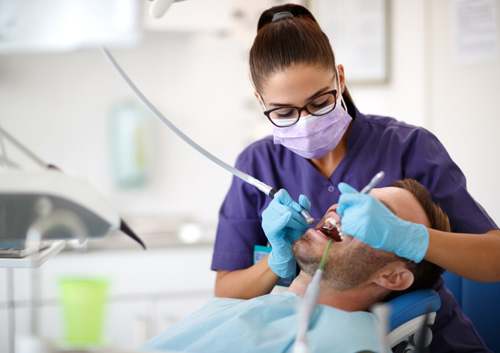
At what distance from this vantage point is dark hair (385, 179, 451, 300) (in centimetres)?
139

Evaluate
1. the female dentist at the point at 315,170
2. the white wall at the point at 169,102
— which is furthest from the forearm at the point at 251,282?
the white wall at the point at 169,102

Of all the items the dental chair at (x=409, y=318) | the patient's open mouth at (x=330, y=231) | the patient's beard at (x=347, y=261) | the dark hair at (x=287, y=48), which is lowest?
the dental chair at (x=409, y=318)

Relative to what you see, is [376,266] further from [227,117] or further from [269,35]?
[227,117]

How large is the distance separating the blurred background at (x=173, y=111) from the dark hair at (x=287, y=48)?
1.43 m

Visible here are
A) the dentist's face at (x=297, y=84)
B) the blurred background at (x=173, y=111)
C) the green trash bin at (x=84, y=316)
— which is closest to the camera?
the green trash bin at (x=84, y=316)

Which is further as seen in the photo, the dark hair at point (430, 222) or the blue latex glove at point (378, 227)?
the dark hair at point (430, 222)

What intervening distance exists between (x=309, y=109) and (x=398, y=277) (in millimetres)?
498

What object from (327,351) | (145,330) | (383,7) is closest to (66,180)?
(327,351)

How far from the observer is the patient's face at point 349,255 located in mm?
1353

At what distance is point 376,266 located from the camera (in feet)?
4.47

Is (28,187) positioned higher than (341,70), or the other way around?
(341,70)

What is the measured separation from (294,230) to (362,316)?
28 centimetres

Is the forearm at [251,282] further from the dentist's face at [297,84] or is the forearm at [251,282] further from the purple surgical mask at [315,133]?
the dentist's face at [297,84]

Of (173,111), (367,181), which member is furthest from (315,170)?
(173,111)
